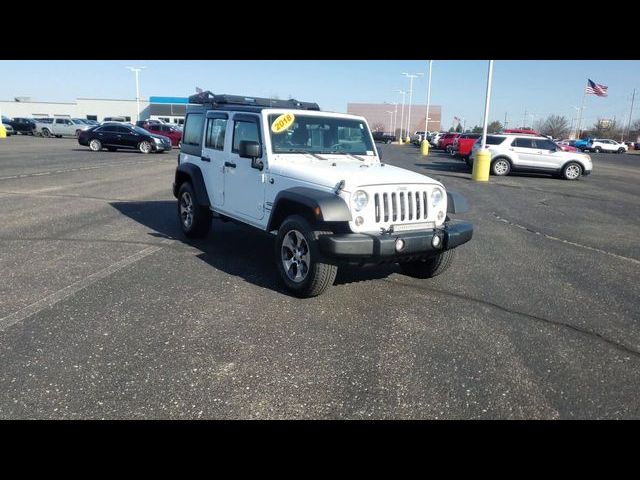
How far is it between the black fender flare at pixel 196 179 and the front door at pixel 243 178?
57 centimetres

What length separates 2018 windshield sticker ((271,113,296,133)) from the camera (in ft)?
19.3

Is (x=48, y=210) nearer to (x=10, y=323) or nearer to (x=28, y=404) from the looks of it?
(x=10, y=323)

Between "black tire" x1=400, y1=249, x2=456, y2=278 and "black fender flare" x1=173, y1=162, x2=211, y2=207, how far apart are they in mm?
2974

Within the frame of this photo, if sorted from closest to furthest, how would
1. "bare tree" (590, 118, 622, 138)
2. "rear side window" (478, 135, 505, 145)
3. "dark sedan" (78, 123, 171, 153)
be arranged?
"rear side window" (478, 135, 505, 145) → "dark sedan" (78, 123, 171, 153) → "bare tree" (590, 118, 622, 138)

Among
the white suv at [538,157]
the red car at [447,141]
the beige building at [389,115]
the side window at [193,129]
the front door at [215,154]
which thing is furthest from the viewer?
the beige building at [389,115]

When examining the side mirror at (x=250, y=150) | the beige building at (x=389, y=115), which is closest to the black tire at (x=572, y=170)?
the side mirror at (x=250, y=150)

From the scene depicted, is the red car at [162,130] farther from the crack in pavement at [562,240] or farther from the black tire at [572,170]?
the crack in pavement at [562,240]

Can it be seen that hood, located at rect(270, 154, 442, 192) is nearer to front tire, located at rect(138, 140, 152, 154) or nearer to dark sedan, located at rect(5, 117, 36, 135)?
front tire, located at rect(138, 140, 152, 154)

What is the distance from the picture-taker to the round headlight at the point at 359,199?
15.5 feet

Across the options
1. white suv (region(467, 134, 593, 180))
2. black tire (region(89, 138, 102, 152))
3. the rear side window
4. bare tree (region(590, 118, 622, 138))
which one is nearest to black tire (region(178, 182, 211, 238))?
white suv (region(467, 134, 593, 180))

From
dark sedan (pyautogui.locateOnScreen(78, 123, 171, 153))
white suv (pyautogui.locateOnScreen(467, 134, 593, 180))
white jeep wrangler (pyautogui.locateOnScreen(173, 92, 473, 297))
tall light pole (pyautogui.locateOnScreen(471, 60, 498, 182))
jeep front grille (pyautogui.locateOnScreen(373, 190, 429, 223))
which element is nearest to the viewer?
white jeep wrangler (pyautogui.locateOnScreen(173, 92, 473, 297))

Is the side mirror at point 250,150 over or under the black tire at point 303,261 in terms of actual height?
over

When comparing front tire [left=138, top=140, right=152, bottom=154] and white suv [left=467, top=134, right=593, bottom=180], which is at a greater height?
white suv [left=467, top=134, right=593, bottom=180]
